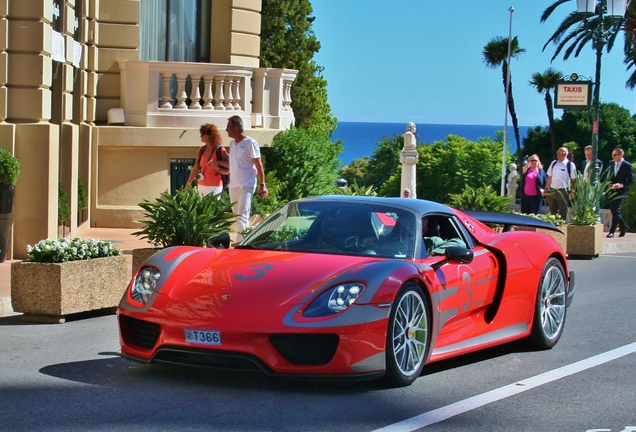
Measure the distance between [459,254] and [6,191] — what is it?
7.51 metres

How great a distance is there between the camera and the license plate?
22.9ft

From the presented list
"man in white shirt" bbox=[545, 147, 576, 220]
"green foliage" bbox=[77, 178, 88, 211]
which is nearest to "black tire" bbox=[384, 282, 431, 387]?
"green foliage" bbox=[77, 178, 88, 211]

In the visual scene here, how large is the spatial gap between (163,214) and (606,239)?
1267 centimetres

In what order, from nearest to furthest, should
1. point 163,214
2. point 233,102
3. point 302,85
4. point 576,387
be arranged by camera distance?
point 576,387, point 163,214, point 233,102, point 302,85

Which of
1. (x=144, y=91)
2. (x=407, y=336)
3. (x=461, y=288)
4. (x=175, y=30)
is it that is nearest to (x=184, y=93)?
(x=144, y=91)

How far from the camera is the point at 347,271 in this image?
7316 millimetres

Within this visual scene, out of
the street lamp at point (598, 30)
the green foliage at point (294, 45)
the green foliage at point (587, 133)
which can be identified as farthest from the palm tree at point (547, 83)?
the street lamp at point (598, 30)

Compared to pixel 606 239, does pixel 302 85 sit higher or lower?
higher

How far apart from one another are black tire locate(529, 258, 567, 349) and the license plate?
3228 millimetres

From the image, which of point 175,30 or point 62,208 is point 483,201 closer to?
point 62,208

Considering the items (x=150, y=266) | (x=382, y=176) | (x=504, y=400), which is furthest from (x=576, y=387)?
(x=382, y=176)

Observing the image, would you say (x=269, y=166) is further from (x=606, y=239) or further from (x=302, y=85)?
(x=302, y=85)

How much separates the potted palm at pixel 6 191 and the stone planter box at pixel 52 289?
3776 millimetres

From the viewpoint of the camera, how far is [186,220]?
1134 centimetres
